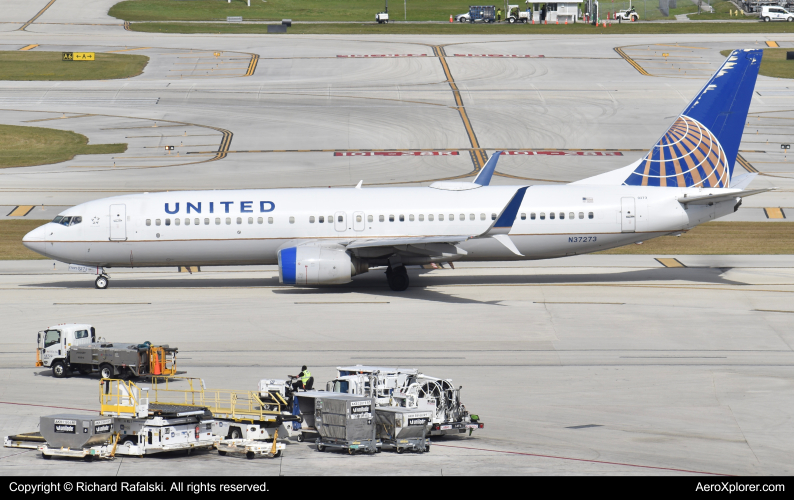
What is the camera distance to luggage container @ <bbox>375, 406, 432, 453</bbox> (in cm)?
2169

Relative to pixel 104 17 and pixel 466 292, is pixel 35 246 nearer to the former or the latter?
pixel 466 292

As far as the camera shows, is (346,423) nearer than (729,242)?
Yes

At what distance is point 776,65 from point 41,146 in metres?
71.2

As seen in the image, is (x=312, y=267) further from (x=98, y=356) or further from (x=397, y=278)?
(x=98, y=356)

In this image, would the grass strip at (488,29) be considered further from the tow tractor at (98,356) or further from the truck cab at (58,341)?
the tow tractor at (98,356)

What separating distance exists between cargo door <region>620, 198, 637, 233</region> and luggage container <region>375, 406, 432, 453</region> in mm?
22719

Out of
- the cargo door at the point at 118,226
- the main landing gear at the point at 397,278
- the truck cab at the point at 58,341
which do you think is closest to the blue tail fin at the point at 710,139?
the main landing gear at the point at 397,278

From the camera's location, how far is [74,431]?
21.1 meters

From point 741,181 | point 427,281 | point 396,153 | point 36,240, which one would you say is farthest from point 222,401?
point 396,153

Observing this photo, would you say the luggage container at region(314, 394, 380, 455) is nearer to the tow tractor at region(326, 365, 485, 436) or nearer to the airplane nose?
the tow tractor at region(326, 365, 485, 436)

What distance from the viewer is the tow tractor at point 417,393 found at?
75.1 feet

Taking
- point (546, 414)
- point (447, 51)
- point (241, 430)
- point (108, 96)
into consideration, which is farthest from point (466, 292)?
point (447, 51)

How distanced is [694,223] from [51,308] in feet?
91.1

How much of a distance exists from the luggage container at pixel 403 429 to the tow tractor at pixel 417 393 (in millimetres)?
644
